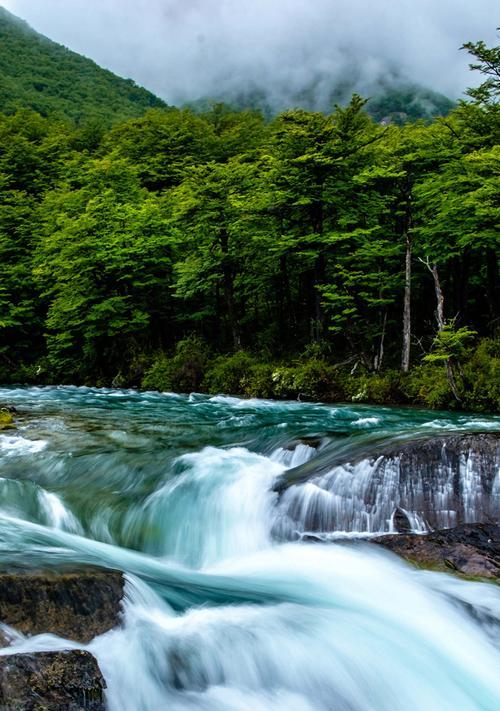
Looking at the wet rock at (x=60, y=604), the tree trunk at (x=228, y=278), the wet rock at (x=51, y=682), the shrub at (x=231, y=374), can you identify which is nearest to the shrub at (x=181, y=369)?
the shrub at (x=231, y=374)

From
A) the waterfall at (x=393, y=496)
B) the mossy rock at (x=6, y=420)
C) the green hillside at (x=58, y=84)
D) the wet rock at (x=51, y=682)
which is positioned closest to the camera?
the wet rock at (x=51, y=682)

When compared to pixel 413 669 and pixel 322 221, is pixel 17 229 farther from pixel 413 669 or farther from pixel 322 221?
pixel 413 669

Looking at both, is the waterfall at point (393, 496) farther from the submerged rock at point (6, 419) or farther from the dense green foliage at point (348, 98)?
the dense green foliage at point (348, 98)

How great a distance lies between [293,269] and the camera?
2172 cm

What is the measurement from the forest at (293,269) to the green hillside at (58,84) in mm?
42733

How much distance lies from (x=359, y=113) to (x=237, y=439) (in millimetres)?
12100

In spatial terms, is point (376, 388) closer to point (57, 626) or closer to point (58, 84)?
point (57, 626)

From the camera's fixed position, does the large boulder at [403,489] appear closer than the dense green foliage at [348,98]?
Yes

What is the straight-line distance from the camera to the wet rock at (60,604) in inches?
159

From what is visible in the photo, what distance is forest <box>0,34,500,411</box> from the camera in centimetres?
1555

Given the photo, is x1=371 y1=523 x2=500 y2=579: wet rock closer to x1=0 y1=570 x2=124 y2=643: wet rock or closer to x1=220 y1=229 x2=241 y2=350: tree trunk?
x1=0 y1=570 x2=124 y2=643: wet rock

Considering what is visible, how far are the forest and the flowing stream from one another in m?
5.21

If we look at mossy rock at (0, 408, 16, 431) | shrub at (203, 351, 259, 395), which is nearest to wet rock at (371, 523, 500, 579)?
mossy rock at (0, 408, 16, 431)

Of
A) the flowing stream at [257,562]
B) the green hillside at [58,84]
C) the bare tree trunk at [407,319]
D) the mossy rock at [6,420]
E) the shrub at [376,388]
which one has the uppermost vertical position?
the green hillside at [58,84]
